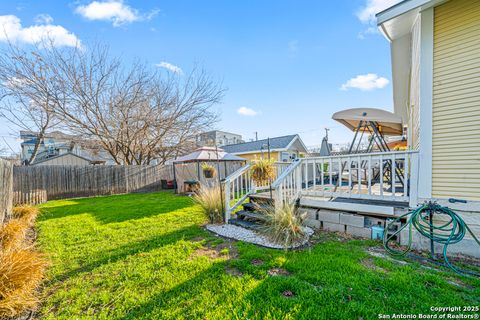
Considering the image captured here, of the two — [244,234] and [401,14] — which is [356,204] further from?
[401,14]

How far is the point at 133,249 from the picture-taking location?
12.4 ft

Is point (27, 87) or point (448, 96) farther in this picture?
point (27, 87)

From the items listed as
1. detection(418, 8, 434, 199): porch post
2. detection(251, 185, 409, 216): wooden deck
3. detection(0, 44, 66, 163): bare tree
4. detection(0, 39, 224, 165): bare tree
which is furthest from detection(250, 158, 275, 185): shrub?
detection(0, 44, 66, 163): bare tree

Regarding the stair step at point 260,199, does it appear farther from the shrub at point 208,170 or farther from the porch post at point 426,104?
the shrub at point 208,170

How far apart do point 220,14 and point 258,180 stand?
6.33 m

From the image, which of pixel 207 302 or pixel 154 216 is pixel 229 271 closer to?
pixel 207 302

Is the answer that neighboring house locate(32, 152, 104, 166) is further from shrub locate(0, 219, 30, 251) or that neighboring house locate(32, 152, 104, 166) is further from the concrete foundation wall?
the concrete foundation wall

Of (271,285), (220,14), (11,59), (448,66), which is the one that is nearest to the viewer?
(271,285)

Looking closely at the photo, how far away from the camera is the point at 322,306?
2143 mm

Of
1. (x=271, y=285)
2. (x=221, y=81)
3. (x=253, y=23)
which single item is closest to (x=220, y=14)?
(x=253, y=23)

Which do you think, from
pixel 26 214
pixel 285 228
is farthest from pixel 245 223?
pixel 26 214

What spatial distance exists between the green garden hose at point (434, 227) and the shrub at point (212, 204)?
11.1ft

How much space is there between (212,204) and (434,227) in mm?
4162

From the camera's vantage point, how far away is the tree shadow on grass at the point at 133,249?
3.02 meters
